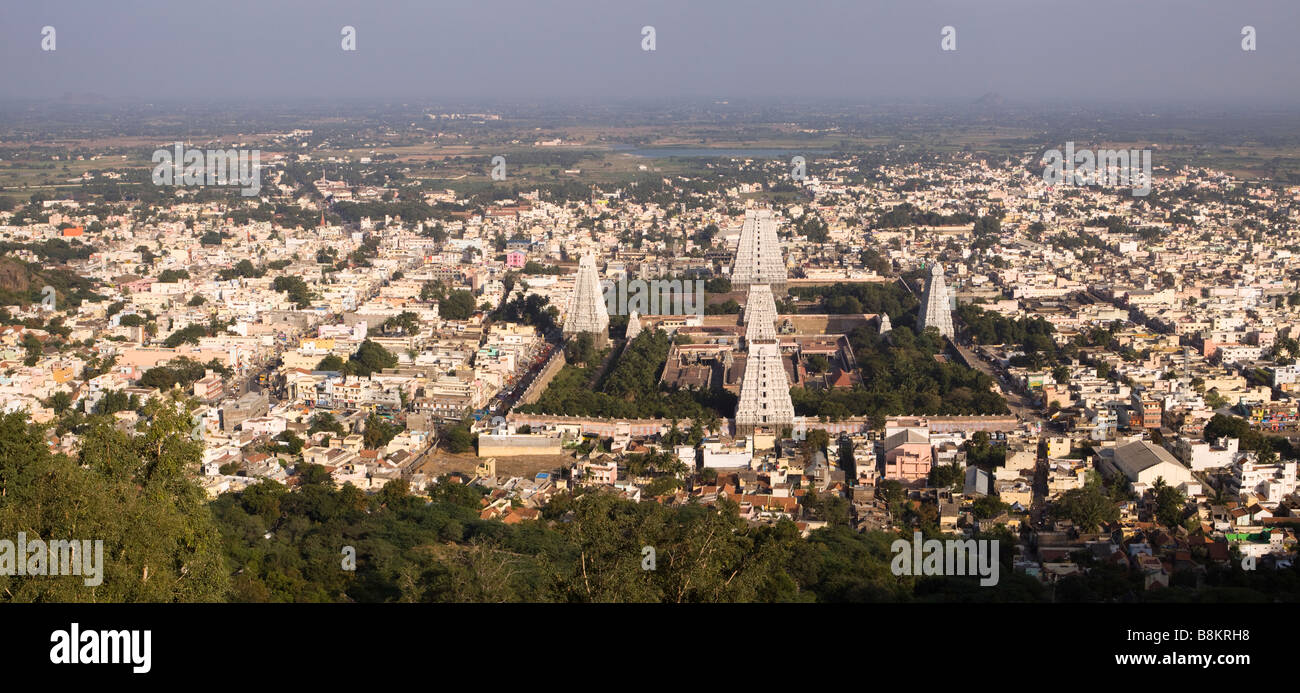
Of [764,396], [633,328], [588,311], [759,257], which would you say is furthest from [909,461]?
[759,257]

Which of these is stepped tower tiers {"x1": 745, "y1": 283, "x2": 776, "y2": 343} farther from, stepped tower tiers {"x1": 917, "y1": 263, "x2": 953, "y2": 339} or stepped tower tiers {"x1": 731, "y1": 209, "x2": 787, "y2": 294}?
stepped tower tiers {"x1": 731, "y1": 209, "x2": 787, "y2": 294}

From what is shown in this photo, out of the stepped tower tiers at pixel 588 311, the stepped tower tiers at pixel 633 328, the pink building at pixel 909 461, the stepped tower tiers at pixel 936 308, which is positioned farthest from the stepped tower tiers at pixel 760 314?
the pink building at pixel 909 461

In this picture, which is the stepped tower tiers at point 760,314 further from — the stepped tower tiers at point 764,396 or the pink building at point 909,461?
the pink building at point 909,461

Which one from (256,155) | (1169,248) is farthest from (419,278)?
(256,155)

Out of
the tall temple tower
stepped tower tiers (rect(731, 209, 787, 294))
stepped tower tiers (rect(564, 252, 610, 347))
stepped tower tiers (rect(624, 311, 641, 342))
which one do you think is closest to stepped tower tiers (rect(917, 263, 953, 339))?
stepped tower tiers (rect(624, 311, 641, 342))

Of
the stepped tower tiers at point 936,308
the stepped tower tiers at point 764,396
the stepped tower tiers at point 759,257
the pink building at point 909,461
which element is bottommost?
the pink building at point 909,461
